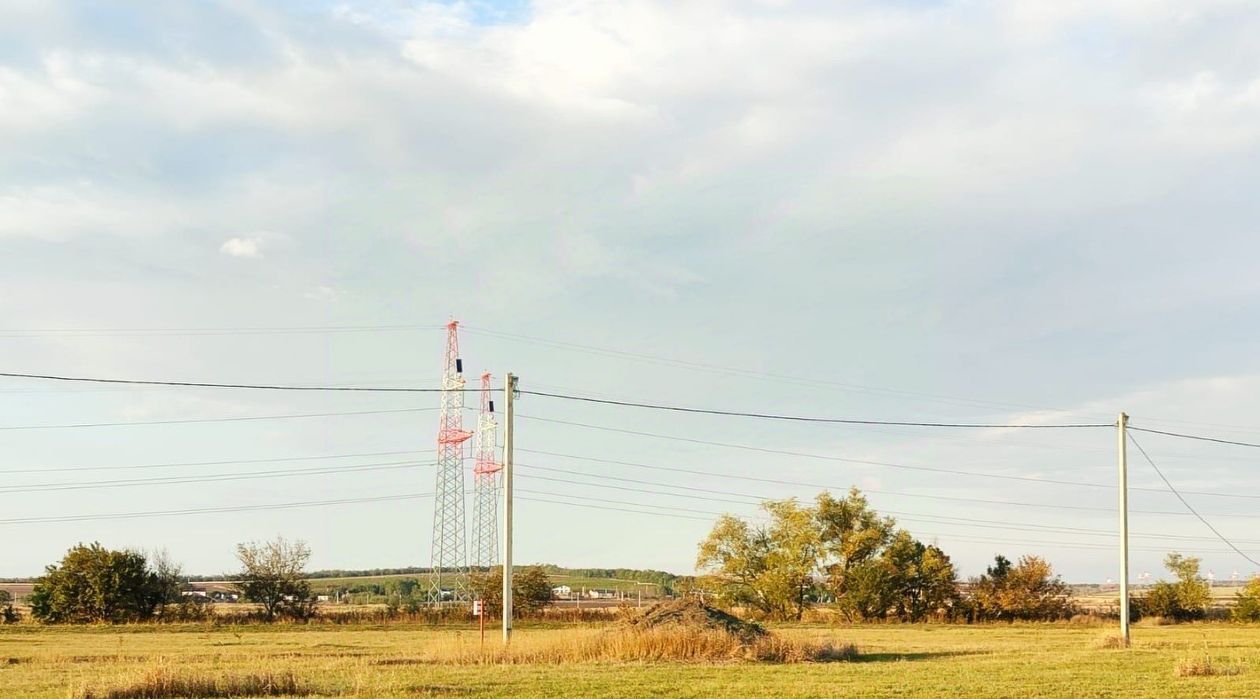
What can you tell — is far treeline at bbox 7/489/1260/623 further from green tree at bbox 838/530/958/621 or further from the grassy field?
the grassy field

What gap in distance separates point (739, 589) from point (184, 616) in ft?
117

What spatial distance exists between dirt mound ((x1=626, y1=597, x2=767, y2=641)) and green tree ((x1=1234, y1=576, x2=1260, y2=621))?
5431 cm

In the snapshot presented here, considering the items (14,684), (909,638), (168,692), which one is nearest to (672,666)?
(168,692)

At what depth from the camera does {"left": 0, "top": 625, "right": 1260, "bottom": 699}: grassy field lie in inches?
883

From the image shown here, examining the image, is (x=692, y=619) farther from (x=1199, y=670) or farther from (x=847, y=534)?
(x=847, y=534)

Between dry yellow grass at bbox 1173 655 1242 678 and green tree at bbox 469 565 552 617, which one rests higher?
dry yellow grass at bbox 1173 655 1242 678

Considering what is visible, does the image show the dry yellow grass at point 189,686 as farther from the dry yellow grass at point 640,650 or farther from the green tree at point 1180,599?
the green tree at point 1180,599

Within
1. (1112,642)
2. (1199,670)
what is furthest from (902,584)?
(1199,670)

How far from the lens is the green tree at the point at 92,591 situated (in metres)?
67.1

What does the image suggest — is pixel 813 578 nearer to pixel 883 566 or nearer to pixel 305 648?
pixel 883 566

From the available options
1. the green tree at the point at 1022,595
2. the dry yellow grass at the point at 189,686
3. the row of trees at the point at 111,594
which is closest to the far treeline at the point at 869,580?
the green tree at the point at 1022,595

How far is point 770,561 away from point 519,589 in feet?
56.5

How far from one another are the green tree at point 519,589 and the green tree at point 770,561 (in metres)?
11.6

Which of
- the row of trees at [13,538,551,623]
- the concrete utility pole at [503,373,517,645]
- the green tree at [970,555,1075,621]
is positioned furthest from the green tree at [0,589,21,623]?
the green tree at [970,555,1075,621]
